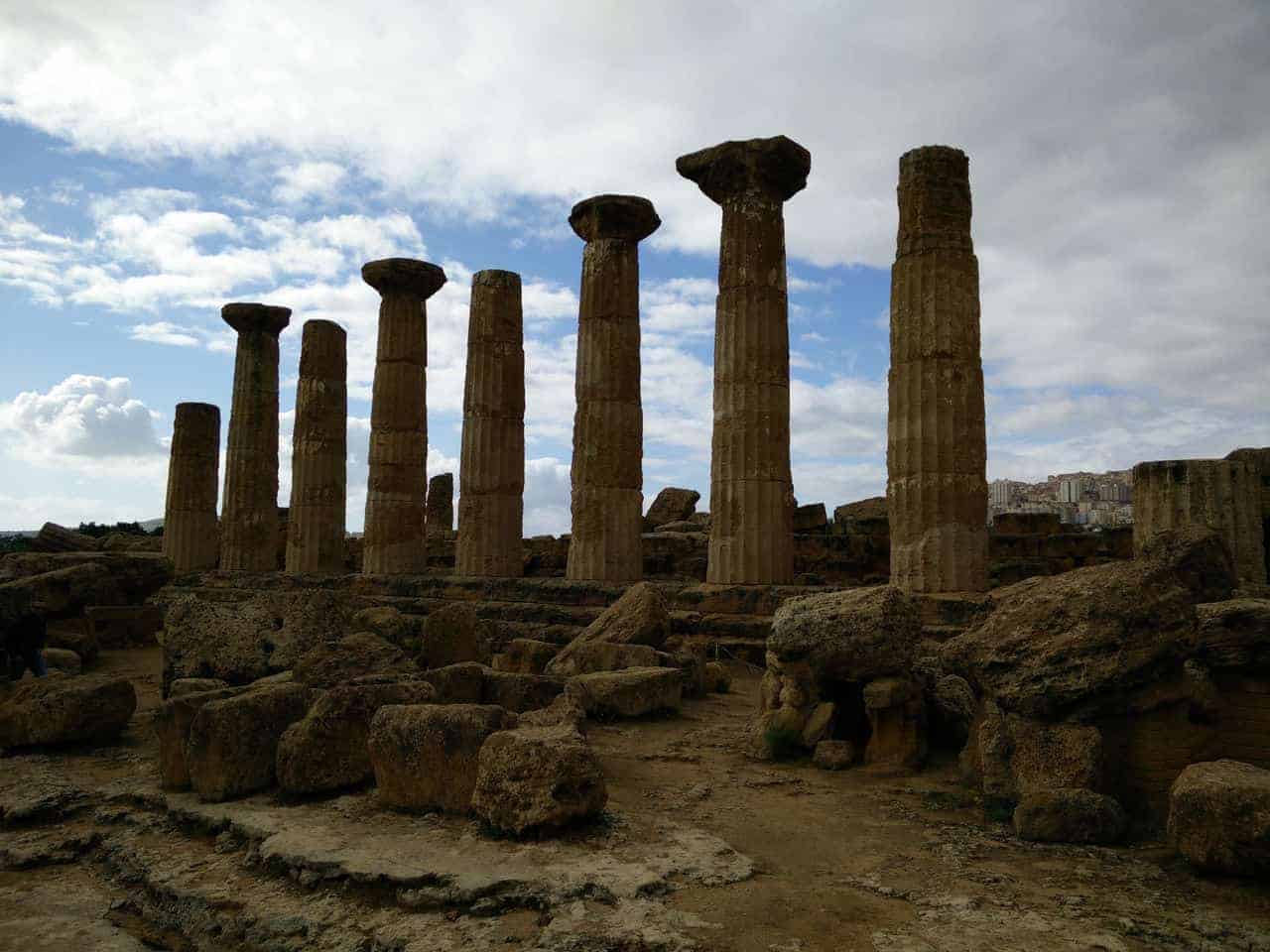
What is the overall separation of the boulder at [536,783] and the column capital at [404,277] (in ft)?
45.9

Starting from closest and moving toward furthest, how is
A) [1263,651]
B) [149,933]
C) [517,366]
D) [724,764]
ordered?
1. [149,933]
2. [1263,651]
3. [724,764]
4. [517,366]

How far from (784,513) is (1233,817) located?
8.52 metres

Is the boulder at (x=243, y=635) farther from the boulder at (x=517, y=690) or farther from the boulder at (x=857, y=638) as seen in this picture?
the boulder at (x=857, y=638)

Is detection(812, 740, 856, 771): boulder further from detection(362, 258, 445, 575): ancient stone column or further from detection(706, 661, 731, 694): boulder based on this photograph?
detection(362, 258, 445, 575): ancient stone column

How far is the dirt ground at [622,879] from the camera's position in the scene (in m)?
3.78

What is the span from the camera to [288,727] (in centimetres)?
609

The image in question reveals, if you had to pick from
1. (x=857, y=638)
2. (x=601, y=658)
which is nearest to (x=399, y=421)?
(x=601, y=658)

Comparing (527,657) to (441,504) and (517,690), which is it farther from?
(441,504)

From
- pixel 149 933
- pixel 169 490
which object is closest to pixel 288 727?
pixel 149 933

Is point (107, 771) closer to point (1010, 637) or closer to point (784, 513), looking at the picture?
point (1010, 637)

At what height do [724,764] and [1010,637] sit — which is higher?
[1010,637]

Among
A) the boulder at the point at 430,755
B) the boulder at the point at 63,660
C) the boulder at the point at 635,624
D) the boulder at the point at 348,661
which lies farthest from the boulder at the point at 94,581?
the boulder at the point at 430,755

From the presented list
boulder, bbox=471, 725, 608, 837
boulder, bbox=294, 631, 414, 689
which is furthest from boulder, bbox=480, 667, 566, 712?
boulder, bbox=471, 725, 608, 837

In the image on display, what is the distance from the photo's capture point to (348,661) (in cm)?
805
